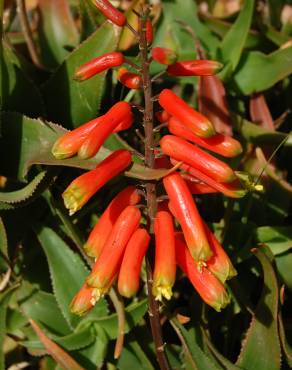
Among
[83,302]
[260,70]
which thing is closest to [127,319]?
[83,302]

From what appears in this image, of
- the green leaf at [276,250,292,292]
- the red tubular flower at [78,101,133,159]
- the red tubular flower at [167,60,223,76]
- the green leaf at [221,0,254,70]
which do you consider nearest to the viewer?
the red tubular flower at [78,101,133,159]

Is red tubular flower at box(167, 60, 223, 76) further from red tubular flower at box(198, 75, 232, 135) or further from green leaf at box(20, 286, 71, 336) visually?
green leaf at box(20, 286, 71, 336)

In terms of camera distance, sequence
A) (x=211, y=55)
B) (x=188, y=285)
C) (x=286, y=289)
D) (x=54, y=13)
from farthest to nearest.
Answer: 1. (x=54, y=13)
2. (x=211, y=55)
3. (x=188, y=285)
4. (x=286, y=289)

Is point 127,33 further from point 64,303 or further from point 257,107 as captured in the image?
point 64,303

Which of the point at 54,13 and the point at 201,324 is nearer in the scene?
the point at 201,324

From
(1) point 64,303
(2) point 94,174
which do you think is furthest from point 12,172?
(2) point 94,174

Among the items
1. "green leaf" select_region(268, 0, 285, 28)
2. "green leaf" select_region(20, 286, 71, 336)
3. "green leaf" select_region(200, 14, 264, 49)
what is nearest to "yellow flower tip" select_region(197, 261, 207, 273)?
"green leaf" select_region(20, 286, 71, 336)

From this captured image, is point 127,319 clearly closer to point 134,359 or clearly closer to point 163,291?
point 134,359
